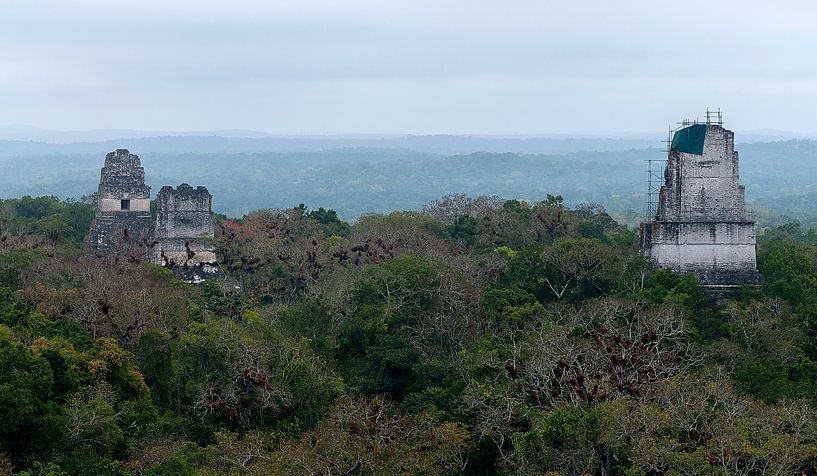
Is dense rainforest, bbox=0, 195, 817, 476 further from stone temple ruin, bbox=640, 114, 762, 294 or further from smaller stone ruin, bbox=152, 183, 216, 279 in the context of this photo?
smaller stone ruin, bbox=152, 183, 216, 279

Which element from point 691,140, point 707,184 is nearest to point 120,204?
point 691,140

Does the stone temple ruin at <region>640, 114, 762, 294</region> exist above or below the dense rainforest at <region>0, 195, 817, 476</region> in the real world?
above

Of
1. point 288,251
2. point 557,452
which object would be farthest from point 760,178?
point 557,452

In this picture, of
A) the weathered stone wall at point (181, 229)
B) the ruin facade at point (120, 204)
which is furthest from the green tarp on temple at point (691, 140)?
the ruin facade at point (120, 204)

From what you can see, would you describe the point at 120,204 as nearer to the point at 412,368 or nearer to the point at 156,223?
the point at 156,223

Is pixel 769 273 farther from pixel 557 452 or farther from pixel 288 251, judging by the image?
pixel 288 251

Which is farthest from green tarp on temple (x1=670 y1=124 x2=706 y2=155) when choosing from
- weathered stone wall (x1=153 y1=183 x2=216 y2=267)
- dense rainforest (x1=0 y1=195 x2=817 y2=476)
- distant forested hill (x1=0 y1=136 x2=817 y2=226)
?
distant forested hill (x1=0 y1=136 x2=817 y2=226)

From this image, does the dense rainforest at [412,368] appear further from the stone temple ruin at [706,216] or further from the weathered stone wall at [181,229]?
the weathered stone wall at [181,229]

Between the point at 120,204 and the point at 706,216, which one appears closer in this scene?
the point at 706,216
